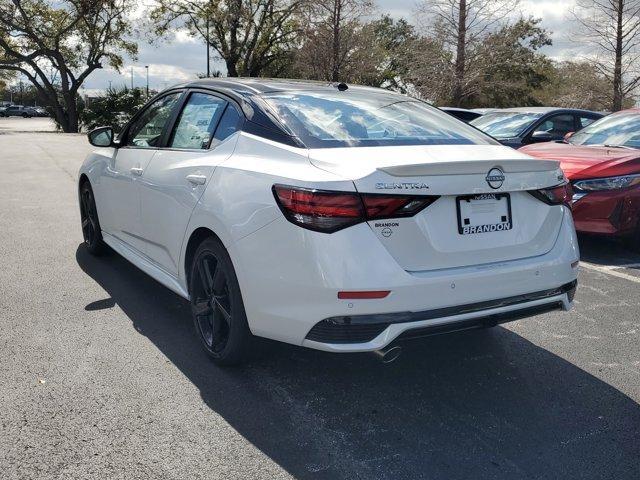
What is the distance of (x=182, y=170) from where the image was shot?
3.80 meters

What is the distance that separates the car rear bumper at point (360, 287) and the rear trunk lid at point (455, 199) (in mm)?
63

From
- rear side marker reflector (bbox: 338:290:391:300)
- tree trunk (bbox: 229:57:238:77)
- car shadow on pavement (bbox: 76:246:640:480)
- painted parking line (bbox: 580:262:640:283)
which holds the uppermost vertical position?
tree trunk (bbox: 229:57:238:77)

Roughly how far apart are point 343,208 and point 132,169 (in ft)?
7.74

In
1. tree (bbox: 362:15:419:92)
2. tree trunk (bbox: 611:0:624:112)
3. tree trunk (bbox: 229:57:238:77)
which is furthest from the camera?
tree trunk (bbox: 229:57:238:77)

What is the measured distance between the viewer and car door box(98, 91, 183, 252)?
14.7 feet

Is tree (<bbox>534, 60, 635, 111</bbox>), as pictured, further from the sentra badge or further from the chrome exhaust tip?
the chrome exhaust tip

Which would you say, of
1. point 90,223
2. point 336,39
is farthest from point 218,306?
point 336,39

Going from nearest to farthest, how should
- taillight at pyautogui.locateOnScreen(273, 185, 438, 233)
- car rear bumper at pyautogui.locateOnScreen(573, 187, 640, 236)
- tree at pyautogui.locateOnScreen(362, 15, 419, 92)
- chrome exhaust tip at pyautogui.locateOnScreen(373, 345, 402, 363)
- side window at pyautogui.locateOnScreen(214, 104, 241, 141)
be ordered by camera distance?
taillight at pyautogui.locateOnScreen(273, 185, 438, 233)
chrome exhaust tip at pyautogui.locateOnScreen(373, 345, 402, 363)
side window at pyautogui.locateOnScreen(214, 104, 241, 141)
car rear bumper at pyautogui.locateOnScreen(573, 187, 640, 236)
tree at pyautogui.locateOnScreen(362, 15, 419, 92)

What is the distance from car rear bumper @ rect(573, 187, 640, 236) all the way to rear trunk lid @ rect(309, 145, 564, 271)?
328cm

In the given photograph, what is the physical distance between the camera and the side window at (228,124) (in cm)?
360

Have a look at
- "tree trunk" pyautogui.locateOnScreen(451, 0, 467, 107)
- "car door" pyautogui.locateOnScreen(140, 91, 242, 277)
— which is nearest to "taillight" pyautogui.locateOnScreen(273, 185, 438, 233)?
"car door" pyautogui.locateOnScreen(140, 91, 242, 277)

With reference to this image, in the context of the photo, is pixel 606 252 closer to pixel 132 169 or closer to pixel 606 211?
pixel 606 211

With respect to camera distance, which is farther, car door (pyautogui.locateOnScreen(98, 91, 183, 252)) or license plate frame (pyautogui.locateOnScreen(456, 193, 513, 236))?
car door (pyautogui.locateOnScreen(98, 91, 183, 252))

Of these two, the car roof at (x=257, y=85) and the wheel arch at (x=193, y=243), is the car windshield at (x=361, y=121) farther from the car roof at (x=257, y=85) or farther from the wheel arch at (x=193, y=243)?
the wheel arch at (x=193, y=243)
